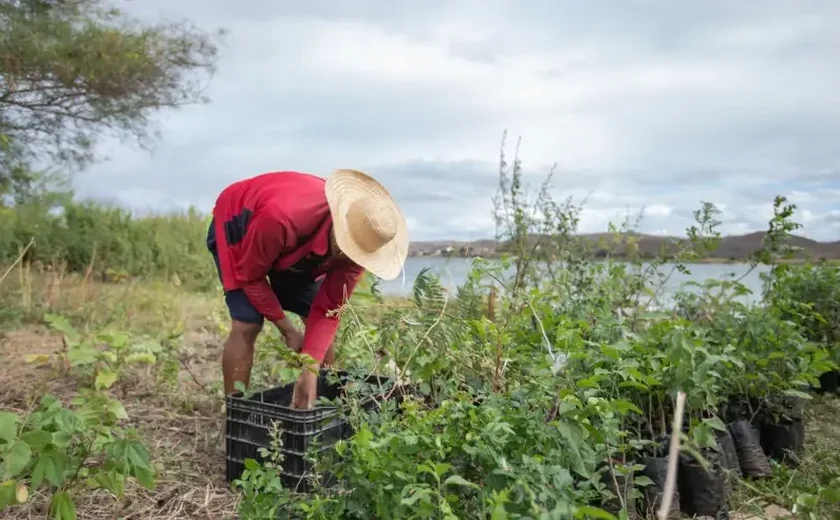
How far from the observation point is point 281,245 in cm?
293

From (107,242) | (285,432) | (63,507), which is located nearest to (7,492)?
(63,507)

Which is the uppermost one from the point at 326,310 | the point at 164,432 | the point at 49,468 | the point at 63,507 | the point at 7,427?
the point at 326,310

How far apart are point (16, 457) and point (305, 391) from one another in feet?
3.60

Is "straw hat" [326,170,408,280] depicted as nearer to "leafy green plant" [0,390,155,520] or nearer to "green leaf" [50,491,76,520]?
"leafy green plant" [0,390,155,520]

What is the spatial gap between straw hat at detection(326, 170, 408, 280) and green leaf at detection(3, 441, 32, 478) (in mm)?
1252

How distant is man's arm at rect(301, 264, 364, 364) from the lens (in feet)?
9.84

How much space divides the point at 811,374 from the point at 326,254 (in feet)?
6.90

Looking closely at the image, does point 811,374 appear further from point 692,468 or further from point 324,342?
point 324,342

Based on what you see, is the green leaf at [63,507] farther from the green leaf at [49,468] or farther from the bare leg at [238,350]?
the bare leg at [238,350]

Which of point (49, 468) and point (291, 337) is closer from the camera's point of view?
point (49, 468)

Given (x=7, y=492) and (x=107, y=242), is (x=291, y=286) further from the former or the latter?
(x=107, y=242)

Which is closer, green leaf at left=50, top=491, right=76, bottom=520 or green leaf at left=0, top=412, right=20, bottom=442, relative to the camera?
green leaf at left=0, top=412, right=20, bottom=442

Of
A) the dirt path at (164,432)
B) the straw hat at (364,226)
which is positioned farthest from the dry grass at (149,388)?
the straw hat at (364,226)

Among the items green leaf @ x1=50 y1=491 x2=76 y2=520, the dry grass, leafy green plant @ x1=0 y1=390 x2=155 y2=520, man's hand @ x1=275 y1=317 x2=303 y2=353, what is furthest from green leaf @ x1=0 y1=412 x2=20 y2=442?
man's hand @ x1=275 y1=317 x2=303 y2=353
